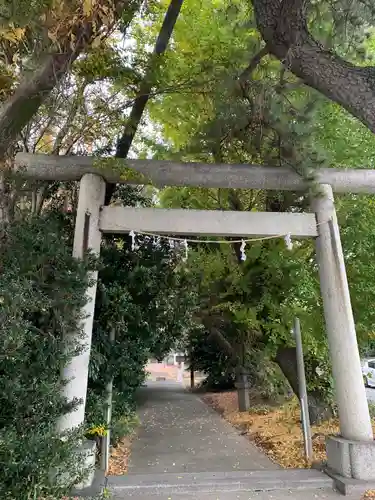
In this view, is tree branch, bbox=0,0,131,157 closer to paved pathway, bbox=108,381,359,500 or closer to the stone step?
the stone step

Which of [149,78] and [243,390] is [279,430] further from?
[149,78]

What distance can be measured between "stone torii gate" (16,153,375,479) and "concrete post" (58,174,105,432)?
0.5 inches

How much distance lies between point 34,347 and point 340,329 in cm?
395

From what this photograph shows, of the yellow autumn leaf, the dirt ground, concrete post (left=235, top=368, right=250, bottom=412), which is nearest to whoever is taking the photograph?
the yellow autumn leaf

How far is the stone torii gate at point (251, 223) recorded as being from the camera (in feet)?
17.4

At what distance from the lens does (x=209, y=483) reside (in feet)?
16.7

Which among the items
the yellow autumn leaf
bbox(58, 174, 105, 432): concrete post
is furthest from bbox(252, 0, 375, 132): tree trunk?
bbox(58, 174, 105, 432): concrete post

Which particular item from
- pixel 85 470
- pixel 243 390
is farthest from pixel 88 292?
pixel 243 390

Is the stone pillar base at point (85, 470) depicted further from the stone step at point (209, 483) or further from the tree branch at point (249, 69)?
the tree branch at point (249, 69)

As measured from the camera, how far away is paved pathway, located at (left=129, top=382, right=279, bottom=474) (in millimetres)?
6402

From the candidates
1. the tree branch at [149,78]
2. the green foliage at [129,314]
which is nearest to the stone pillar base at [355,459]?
the green foliage at [129,314]

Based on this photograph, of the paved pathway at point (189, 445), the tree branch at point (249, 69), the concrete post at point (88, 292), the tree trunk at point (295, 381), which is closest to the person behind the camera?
the concrete post at point (88, 292)

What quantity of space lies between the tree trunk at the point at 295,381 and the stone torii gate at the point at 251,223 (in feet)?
8.14

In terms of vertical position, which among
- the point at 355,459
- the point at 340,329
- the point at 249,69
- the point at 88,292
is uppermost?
the point at 249,69
